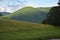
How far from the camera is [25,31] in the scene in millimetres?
4223

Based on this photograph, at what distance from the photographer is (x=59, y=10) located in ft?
14.4

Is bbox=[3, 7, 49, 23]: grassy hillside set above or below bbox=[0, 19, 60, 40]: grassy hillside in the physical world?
above

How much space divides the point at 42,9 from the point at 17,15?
23.0 inches

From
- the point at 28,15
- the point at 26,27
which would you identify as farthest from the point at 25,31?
the point at 28,15

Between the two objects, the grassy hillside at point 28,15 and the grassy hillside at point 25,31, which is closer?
the grassy hillside at point 25,31

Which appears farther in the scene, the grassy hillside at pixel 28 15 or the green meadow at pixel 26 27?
the grassy hillside at pixel 28 15

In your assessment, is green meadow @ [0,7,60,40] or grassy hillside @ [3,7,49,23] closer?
green meadow @ [0,7,60,40]

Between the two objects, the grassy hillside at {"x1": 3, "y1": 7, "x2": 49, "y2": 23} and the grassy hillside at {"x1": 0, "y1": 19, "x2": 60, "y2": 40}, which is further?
the grassy hillside at {"x1": 3, "y1": 7, "x2": 49, "y2": 23}

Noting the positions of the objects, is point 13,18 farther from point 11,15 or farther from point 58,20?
point 58,20

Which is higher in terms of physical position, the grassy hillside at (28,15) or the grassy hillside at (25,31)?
the grassy hillside at (28,15)

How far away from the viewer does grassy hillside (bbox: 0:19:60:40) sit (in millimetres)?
4148

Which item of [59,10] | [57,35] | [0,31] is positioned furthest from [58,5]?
[0,31]

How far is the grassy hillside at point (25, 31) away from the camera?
13.6 feet

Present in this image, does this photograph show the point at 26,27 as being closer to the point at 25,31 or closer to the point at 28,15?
the point at 25,31
